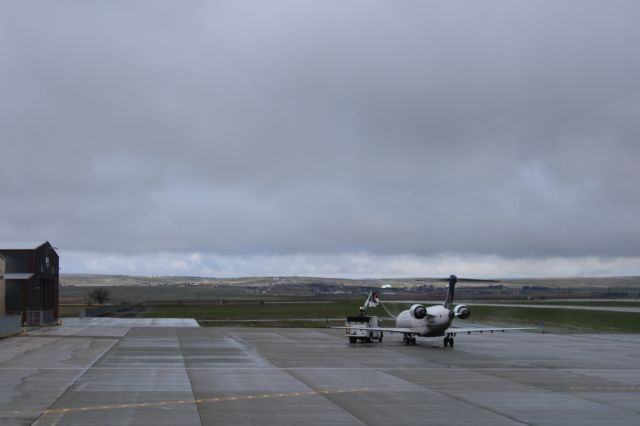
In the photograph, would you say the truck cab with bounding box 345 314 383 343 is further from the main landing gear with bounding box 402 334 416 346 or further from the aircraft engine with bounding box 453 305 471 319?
the aircraft engine with bounding box 453 305 471 319

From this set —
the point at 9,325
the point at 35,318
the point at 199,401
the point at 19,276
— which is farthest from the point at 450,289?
the point at 19,276

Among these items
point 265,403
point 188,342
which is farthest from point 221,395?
point 188,342

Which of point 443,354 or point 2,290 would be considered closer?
point 443,354

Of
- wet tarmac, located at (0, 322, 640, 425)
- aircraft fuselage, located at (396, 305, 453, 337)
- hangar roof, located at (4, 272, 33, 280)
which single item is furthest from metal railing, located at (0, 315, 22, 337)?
aircraft fuselage, located at (396, 305, 453, 337)

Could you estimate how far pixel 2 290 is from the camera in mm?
65625

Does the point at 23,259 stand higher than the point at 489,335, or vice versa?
the point at 23,259

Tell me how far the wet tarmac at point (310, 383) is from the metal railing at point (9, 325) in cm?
253

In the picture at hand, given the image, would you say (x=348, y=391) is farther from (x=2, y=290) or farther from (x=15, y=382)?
(x=2, y=290)

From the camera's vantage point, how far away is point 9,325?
182ft

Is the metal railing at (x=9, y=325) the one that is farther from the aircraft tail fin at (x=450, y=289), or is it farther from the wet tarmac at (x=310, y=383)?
the aircraft tail fin at (x=450, y=289)

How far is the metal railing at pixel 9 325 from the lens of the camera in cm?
5356

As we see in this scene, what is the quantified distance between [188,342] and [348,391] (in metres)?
26.9

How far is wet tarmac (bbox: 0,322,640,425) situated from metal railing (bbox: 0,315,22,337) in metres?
2.53

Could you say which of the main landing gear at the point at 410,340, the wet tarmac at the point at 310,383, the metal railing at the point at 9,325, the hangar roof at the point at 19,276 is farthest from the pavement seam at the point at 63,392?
the hangar roof at the point at 19,276
